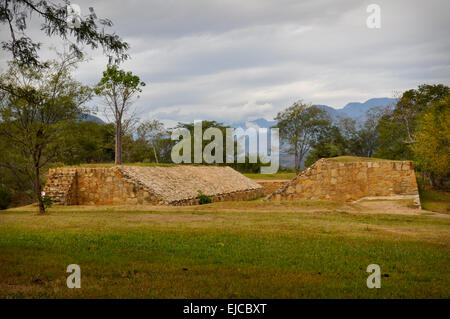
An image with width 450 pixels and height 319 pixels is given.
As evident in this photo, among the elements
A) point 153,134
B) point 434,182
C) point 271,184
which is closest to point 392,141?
point 434,182

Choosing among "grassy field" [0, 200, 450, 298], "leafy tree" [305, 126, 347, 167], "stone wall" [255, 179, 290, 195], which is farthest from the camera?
"leafy tree" [305, 126, 347, 167]

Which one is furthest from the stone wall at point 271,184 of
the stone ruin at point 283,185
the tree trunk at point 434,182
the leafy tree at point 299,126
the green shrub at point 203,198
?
the stone ruin at point 283,185

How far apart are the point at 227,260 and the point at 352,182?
54.4 feet

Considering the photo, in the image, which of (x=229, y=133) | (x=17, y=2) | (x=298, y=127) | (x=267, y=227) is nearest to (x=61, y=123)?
(x=17, y=2)

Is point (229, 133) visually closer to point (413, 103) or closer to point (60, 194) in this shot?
point (413, 103)

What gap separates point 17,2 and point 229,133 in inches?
1989

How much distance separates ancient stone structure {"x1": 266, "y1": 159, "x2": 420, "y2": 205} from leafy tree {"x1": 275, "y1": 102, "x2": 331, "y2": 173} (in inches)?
1026

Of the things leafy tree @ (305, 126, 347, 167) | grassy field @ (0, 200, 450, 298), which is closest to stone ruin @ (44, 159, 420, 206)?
grassy field @ (0, 200, 450, 298)

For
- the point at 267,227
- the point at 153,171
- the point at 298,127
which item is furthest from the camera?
the point at 298,127

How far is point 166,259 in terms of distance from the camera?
6.61 m

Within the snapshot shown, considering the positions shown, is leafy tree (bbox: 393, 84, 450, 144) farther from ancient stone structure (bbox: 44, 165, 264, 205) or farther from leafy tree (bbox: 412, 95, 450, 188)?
ancient stone structure (bbox: 44, 165, 264, 205)

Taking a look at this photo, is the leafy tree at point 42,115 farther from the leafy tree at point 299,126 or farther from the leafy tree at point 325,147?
the leafy tree at point 325,147

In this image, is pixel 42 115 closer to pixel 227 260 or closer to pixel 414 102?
pixel 227 260

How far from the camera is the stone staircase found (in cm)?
2140
